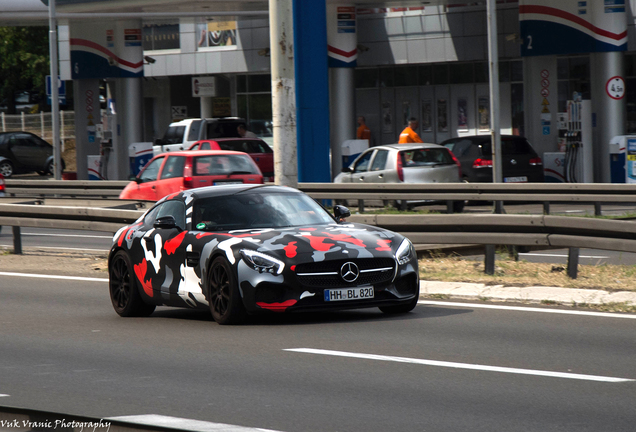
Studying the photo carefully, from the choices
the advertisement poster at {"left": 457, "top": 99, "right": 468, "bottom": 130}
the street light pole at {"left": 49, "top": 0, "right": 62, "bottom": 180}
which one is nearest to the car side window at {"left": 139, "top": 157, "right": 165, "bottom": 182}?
the street light pole at {"left": 49, "top": 0, "right": 62, "bottom": 180}

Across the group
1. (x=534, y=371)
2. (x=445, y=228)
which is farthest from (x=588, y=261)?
(x=534, y=371)

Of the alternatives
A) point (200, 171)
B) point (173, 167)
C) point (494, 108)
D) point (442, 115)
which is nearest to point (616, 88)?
point (494, 108)

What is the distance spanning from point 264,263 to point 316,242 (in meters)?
0.51

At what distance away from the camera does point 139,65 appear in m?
37.6

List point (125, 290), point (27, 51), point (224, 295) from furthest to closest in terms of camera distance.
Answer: point (27, 51) < point (125, 290) < point (224, 295)

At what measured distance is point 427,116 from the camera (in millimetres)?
41375

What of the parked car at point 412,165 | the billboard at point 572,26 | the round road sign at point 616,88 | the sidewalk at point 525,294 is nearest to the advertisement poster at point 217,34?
the billboard at point 572,26

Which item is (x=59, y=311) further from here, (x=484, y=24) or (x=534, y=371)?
(x=484, y=24)

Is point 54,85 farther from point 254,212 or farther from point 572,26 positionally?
point 254,212

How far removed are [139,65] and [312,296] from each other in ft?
96.5

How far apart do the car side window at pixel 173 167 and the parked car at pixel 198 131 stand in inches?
485

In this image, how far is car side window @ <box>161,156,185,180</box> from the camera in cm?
2102

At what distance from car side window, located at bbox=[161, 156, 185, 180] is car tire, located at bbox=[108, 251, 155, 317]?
9.83 m

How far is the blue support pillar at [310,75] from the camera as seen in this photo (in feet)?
68.0
